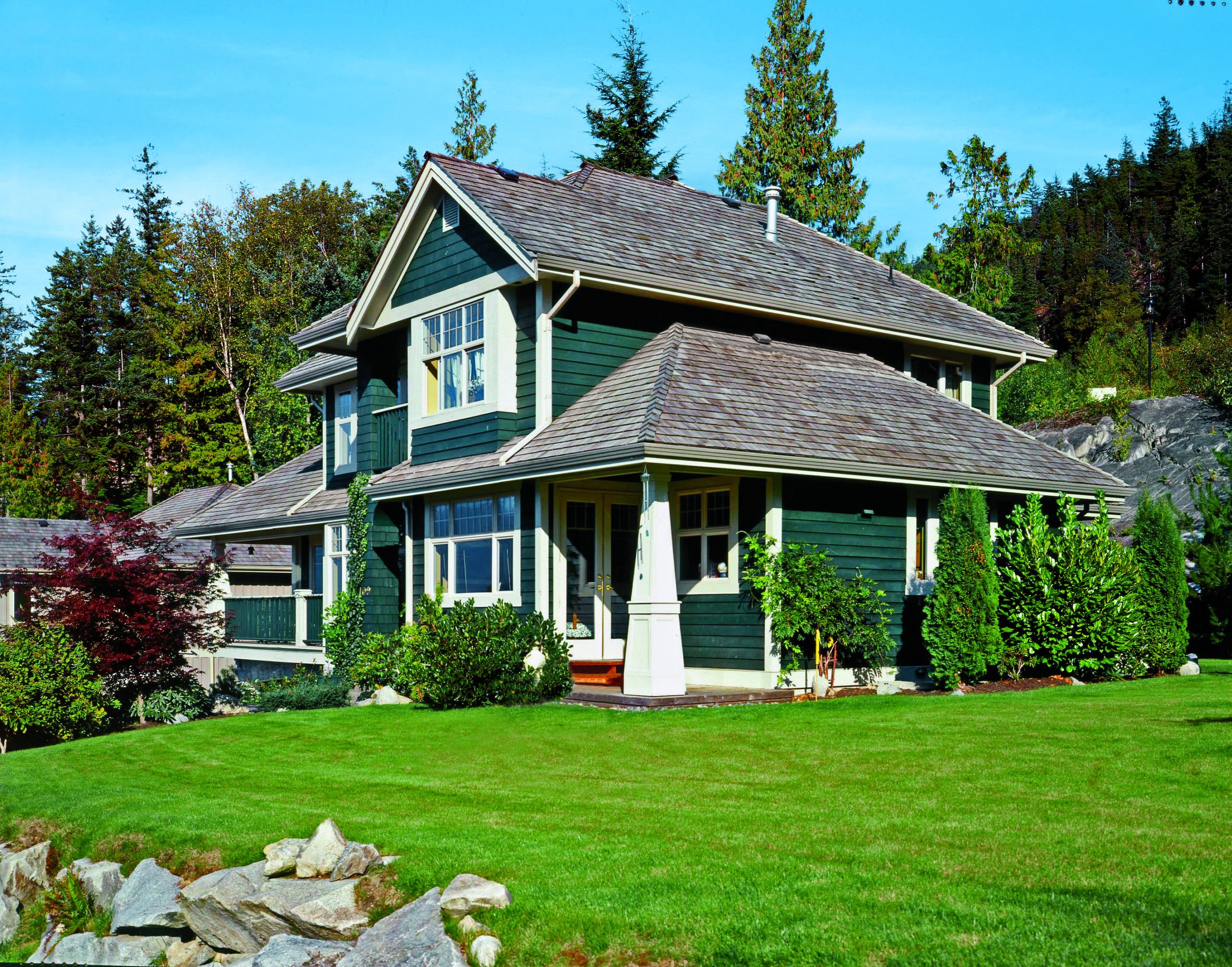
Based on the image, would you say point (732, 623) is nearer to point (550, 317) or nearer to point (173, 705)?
point (550, 317)

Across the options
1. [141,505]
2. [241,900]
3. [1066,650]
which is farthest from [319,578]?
[141,505]

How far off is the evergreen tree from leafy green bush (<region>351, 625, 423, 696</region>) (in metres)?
25.1

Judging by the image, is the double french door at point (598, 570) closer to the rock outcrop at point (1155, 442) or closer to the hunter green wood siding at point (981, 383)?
the hunter green wood siding at point (981, 383)

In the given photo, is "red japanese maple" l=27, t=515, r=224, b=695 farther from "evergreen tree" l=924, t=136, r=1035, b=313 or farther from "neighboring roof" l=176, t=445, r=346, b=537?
"evergreen tree" l=924, t=136, r=1035, b=313

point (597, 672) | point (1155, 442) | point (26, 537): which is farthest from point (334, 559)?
point (1155, 442)

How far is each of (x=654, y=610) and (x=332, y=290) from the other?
117ft

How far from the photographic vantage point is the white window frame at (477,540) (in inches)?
737

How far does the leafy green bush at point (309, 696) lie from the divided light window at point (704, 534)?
18.8 feet

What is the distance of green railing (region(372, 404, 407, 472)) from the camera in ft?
73.8

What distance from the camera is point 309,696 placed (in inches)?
752

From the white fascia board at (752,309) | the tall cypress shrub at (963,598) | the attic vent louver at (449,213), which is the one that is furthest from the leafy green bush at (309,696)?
the tall cypress shrub at (963,598)

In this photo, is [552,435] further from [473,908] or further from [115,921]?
[473,908]

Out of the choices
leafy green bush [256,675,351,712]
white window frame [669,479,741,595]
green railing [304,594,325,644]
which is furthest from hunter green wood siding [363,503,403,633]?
white window frame [669,479,741,595]

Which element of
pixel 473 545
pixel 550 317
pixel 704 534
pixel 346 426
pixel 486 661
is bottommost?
pixel 486 661
